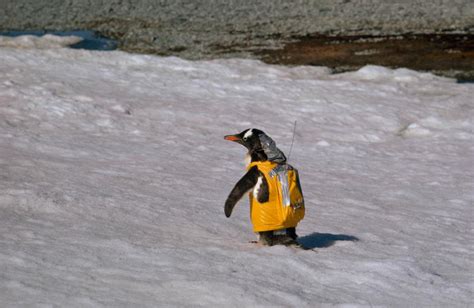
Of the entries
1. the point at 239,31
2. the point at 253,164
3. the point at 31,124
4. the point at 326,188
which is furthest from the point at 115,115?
the point at 239,31

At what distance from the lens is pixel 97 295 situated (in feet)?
18.1

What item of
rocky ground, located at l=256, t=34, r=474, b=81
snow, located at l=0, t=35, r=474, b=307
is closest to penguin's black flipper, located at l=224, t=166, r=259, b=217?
snow, located at l=0, t=35, r=474, b=307

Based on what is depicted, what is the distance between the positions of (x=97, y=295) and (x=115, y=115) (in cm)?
792

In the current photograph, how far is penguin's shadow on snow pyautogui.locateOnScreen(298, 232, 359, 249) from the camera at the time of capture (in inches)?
300

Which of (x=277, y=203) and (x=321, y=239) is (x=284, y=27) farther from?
(x=277, y=203)

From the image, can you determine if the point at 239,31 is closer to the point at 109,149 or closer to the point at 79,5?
the point at 79,5

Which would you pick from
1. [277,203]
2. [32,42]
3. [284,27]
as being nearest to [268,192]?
[277,203]

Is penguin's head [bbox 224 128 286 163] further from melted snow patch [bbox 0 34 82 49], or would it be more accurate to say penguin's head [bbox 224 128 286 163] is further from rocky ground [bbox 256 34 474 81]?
melted snow patch [bbox 0 34 82 49]

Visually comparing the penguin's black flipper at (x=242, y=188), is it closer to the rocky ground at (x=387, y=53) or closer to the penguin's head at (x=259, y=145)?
the penguin's head at (x=259, y=145)

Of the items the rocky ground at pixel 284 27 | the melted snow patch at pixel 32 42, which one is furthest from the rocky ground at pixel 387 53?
the melted snow patch at pixel 32 42

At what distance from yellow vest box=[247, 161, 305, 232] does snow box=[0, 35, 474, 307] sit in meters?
0.22

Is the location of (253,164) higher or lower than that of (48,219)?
higher

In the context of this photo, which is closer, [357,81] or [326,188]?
[326,188]

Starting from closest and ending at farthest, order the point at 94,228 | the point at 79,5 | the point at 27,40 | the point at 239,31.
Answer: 1. the point at 94,228
2. the point at 27,40
3. the point at 239,31
4. the point at 79,5
